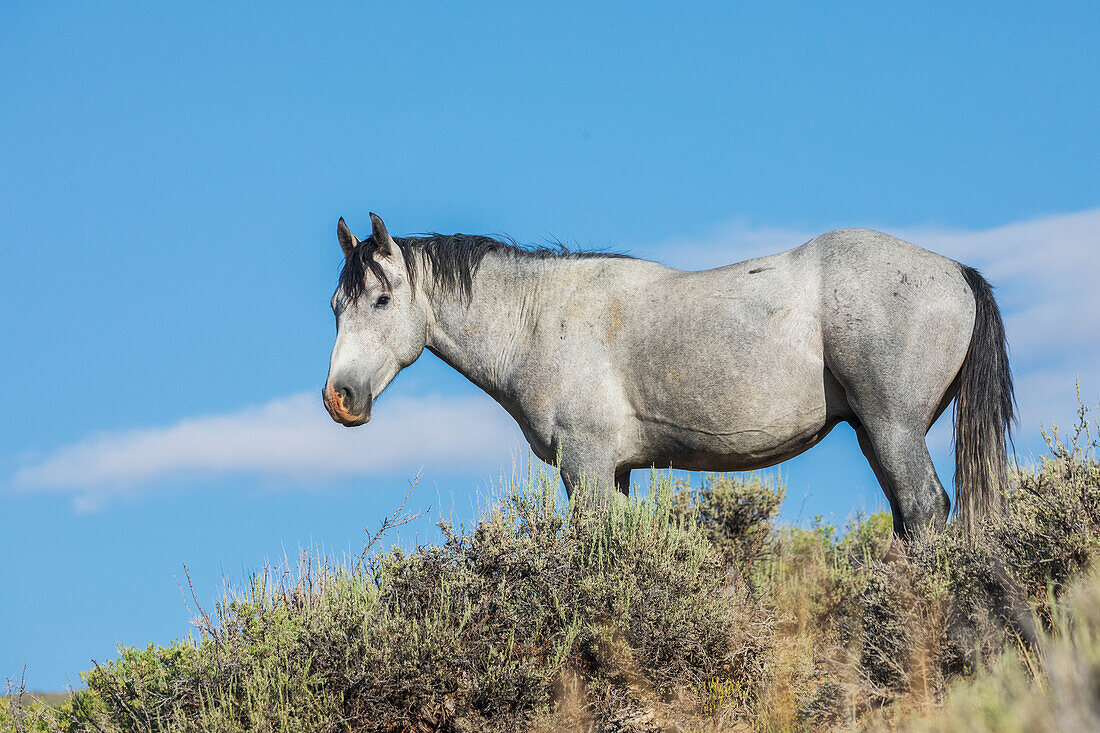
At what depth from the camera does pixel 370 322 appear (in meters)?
6.87

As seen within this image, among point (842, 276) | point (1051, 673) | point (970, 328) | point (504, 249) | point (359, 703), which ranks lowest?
point (1051, 673)

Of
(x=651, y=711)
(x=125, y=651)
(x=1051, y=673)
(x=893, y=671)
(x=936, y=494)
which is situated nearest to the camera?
(x=1051, y=673)

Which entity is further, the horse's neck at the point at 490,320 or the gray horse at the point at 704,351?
the horse's neck at the point at 490,320

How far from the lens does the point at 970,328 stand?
19.9 feet

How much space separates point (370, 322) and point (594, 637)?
2808 mm

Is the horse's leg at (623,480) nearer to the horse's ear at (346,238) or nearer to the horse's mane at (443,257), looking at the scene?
the horse's mane at (443,257)

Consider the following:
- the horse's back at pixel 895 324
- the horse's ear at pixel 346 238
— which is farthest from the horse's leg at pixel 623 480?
the horse's ear at pixel 346 238

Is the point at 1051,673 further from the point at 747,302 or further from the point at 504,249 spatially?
the point at 504,249

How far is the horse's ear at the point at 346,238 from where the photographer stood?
22.9 feet

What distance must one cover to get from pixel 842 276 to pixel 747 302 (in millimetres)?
615

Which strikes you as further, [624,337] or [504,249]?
[504,249]

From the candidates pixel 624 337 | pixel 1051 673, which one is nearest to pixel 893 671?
pixel 1051 673

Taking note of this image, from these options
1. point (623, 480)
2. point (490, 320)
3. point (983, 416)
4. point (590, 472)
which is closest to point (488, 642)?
point (590, 472)

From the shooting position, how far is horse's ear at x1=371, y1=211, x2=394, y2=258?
6798mm
